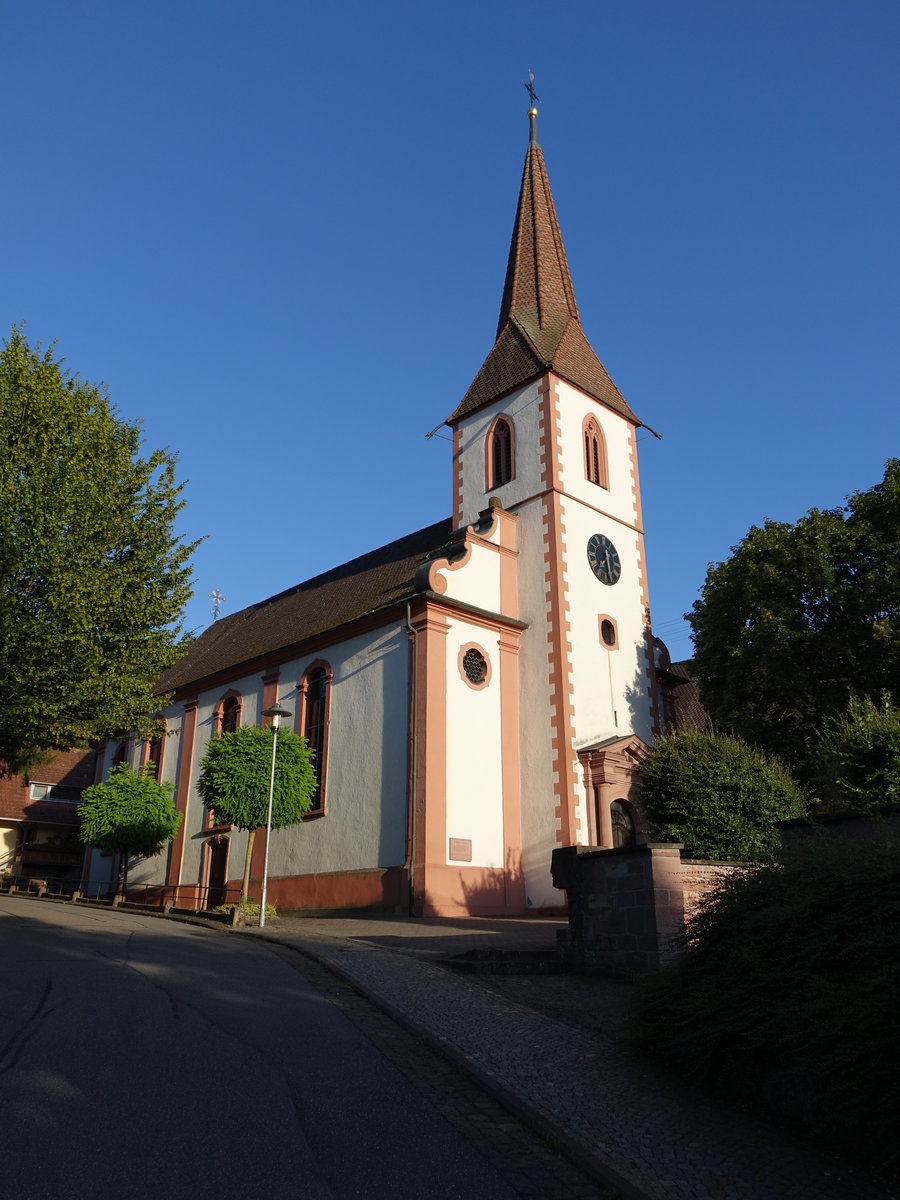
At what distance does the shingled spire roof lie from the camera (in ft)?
93.5

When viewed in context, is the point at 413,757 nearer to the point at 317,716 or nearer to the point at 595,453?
the point at 317,716

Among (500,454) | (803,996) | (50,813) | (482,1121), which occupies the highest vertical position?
(500,454)

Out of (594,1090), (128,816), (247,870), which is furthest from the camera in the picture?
(128,816)

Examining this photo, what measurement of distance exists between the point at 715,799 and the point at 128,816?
1837 cm

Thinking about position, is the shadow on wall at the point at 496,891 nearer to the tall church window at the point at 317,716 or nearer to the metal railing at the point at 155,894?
the tall church window at the point at 317,716

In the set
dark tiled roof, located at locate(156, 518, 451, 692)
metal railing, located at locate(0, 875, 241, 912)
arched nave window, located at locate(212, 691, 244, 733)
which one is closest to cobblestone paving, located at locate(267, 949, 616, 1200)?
dark tiled roof, located at locate(156, 518, 451, 692)

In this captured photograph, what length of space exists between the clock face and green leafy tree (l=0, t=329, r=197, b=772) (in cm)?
1088

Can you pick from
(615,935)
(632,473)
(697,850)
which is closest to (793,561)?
(632,473)

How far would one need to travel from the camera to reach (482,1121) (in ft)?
19.2

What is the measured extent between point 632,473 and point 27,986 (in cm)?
2328

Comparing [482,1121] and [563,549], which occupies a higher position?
[563,549]

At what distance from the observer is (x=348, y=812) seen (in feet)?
75.0

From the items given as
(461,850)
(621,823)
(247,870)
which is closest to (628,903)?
(461,850)

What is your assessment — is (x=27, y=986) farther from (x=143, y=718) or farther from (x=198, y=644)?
(x=198, y=644)
